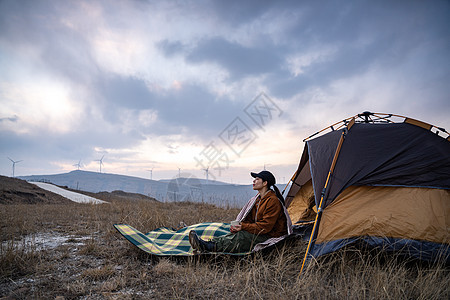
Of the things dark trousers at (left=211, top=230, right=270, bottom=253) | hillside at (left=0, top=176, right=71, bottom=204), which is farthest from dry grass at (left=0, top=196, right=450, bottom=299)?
hillside at (left=0, top=176, right=71, bottom=204)

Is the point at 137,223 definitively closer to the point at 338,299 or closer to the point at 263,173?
the point at 263,173

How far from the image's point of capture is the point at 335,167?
383 centimetres

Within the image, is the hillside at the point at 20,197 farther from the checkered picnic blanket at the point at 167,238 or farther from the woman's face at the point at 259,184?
the woman's face at the point at 259,184

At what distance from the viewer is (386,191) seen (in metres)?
3.54

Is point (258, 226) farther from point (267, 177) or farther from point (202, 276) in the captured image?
point (202, 276)

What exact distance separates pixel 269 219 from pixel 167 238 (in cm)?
194

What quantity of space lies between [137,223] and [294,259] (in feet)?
11.5

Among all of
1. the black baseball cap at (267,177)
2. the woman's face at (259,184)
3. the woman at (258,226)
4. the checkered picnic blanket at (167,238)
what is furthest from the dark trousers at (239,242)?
the black baseball cap at (267,177)

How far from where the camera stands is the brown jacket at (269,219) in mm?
3654

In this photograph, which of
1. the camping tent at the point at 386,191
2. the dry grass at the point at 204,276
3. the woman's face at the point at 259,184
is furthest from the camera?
the woman's face at the point at 259,184

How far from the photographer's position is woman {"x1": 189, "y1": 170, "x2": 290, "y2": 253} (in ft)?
11.7

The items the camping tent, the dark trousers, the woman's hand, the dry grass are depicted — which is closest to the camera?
the dry grass

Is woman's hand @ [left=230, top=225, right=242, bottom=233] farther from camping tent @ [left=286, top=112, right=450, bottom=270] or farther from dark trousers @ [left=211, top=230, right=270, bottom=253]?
camping tent @ [left=286, top=112, right=450, bottom=270]

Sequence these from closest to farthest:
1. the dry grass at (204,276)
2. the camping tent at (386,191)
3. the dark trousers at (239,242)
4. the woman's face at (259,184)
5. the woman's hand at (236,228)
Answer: the dry grass at (204,276) → the camping tent at (386,191) → the dark trousers at (239,242) → the woman's hand at (236,228) → the woman's face at (259,184)
